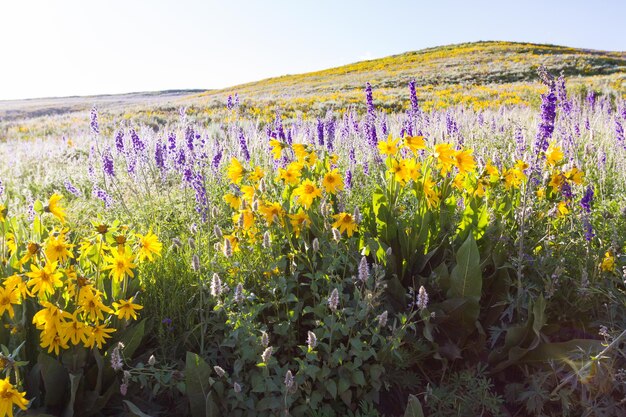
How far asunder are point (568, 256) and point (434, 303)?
2.67 ft

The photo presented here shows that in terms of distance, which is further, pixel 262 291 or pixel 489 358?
pixel 262 291

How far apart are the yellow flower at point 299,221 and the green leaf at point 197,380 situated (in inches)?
28.3

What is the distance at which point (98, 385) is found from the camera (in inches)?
74.5

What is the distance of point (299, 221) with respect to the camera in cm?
231

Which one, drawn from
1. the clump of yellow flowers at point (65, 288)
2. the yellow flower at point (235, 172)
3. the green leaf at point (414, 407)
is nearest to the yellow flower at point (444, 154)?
the yellow flower at point (235, 172)

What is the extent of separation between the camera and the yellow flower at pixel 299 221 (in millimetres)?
2270

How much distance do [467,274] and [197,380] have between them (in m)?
1.20

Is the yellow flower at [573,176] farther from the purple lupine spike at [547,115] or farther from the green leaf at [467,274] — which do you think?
the green leaf at [467,274]

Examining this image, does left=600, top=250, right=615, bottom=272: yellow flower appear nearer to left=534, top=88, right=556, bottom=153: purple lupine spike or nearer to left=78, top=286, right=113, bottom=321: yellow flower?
Result: left=534, top=88, right=556, bottom=153: purple lupine spike

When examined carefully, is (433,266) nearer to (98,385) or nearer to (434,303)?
(434,303)

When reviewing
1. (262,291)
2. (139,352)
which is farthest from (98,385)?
(262,291)

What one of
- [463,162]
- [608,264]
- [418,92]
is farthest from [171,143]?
[418,92]

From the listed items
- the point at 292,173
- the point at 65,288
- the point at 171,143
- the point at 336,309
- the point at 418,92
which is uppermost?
the point at 418,92

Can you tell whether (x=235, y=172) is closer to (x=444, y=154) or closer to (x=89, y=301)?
(x=89, y=301)
